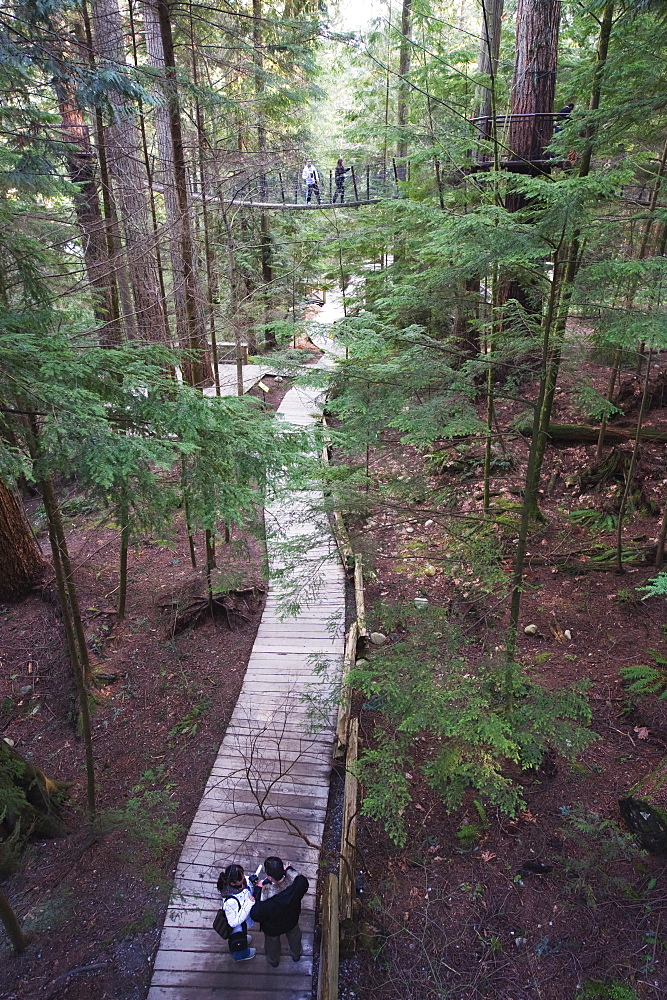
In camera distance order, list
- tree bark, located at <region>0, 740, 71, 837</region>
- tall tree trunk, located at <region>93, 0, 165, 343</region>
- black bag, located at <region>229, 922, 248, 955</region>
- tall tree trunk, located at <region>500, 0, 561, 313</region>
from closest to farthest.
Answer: black bag, located at <region>229, 922, 248, 955</region> → tree bark, located at <region>0, 740, 71, 837</region> → tall tree trunk, located at <region>500, 0, 561, 313</region> → tall tree trunk, located at <region>93, 0, 165, 343</region>

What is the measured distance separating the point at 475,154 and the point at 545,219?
6389 mm

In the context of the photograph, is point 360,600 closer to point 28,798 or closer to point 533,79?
point 28,798

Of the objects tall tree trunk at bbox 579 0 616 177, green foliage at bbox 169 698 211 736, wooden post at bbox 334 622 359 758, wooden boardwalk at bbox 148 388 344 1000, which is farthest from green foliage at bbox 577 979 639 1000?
tall tree trunk at bbox 579 0 616 177

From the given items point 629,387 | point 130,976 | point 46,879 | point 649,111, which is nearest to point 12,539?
point 46,879

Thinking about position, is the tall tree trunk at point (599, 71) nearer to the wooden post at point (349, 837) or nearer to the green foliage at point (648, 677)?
the green foliage at point (648, 677)

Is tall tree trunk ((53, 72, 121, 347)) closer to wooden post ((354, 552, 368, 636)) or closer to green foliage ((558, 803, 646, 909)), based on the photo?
wooden post ((354, 552, 368, 636))

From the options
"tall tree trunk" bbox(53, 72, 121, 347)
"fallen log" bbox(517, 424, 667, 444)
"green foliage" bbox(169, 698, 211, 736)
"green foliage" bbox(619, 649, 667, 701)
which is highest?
"tall tree trunk" bbox(53, 72, 121, 347)

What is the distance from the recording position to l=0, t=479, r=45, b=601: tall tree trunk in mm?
8211

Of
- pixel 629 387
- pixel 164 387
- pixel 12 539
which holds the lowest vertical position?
→ pixel 12 539

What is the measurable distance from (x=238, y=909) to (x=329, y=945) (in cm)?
72

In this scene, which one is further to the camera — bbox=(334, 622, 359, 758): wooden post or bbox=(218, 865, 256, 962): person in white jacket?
bbox=(334, 622, 359, 758): wooden post

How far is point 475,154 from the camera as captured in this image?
844cm

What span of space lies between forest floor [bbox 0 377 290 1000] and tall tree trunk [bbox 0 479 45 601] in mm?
260

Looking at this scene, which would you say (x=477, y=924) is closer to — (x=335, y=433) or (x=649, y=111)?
(x=335, y=433)
